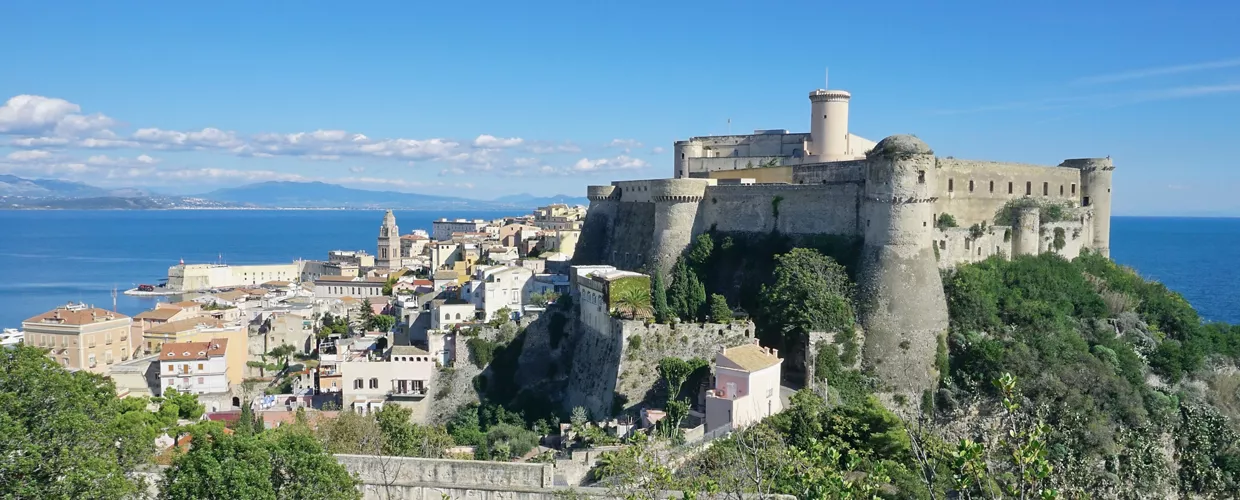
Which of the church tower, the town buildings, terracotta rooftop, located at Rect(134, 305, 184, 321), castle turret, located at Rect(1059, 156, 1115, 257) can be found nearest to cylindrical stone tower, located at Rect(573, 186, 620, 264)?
castle turret, located at Rect(1059, 156, 1115, 257)

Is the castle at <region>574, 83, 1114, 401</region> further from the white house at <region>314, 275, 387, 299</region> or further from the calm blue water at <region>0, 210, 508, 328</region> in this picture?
the calm blue water at <region>0, 210, 508, 328</region>

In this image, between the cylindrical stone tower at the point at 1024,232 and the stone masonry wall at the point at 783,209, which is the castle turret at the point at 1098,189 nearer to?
the cylindrical stone tower at the point at 1024,232

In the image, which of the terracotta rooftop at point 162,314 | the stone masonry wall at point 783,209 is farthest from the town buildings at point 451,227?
the stone masonry wall at point 783,209

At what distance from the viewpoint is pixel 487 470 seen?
19250 mm

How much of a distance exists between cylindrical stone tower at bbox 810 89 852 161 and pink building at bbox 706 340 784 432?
57.6 ft

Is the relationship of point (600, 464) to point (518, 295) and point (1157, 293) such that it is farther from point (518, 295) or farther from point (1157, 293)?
point (1157, 293)

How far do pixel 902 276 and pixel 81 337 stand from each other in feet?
128

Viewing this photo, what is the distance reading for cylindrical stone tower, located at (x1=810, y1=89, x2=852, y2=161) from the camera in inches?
1670

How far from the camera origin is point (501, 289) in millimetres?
43500

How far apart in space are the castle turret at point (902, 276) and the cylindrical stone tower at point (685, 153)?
18135mm

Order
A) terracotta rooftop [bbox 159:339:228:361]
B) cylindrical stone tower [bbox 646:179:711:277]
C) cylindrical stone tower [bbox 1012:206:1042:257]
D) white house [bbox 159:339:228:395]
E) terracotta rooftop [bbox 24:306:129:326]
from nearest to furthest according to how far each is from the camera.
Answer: cylindrical stone tower [bbox 1012:206:1042:257]
cylindrical stone tower [bbox 646:179:711:277]
white house [bbox 159:339:228:395]
terracotta rooftop [bbox 159:339:228:361]
terracotta rooftop [bbox 24:306:129:326]

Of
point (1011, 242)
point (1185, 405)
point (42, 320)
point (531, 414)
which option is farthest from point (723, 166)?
point (42, 320)

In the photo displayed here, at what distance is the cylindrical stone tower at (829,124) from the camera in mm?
42406

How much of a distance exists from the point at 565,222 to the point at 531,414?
45252 millimetres
